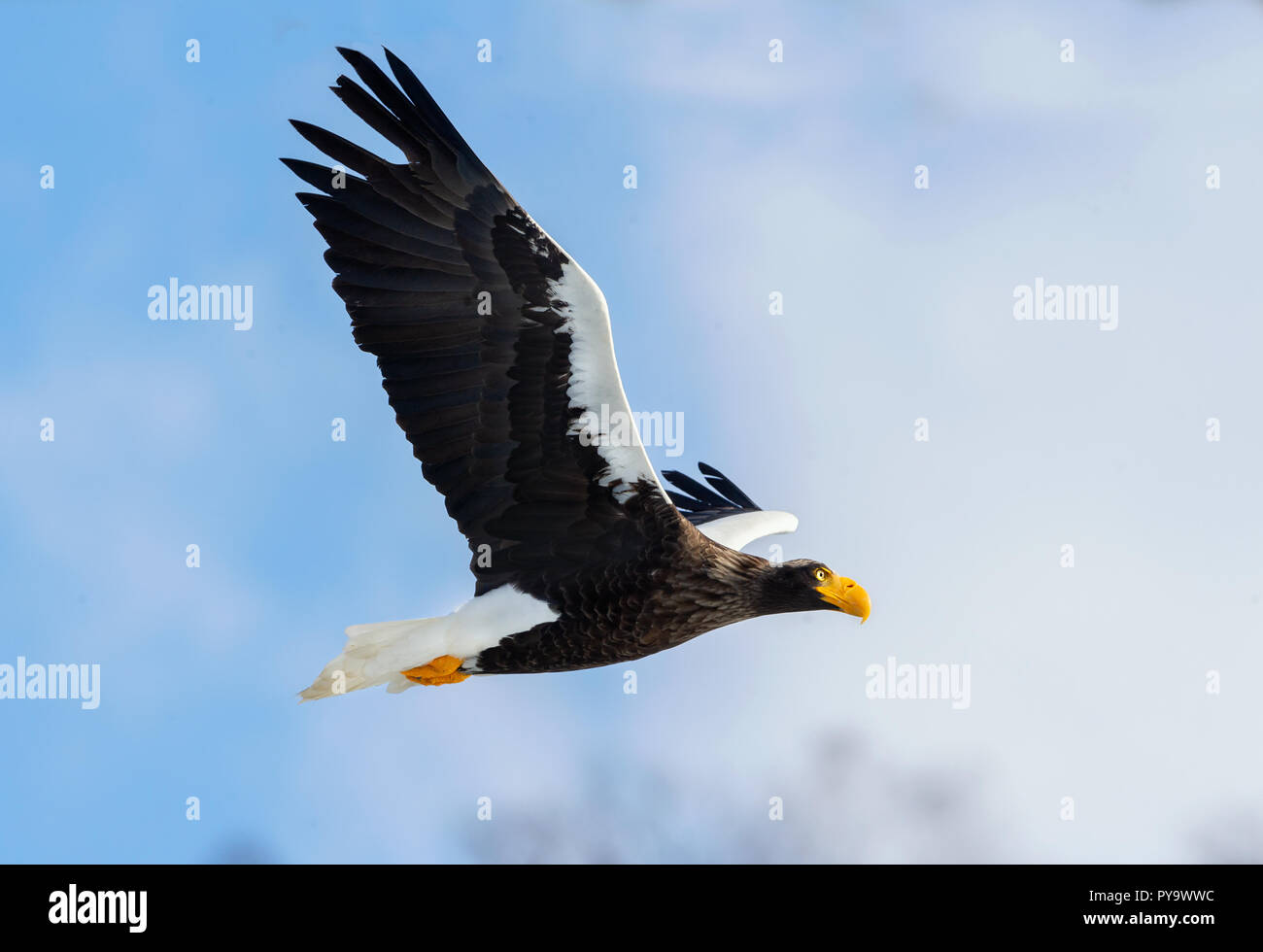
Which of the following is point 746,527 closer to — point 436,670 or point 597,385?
point 436,670

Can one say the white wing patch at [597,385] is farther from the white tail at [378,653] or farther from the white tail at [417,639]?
the white tail at [378,653]

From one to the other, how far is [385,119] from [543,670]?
4.38 metres

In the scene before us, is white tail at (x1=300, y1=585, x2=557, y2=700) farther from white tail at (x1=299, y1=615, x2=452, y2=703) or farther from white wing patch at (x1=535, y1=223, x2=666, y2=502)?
white wing patch at (x1=535, y1=223, x2=666, y2=502)

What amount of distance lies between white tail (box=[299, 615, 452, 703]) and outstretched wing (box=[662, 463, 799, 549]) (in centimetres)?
349

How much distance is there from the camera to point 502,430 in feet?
35.4

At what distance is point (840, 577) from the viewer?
38.6 ft

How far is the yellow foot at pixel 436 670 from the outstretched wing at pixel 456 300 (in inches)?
60.4

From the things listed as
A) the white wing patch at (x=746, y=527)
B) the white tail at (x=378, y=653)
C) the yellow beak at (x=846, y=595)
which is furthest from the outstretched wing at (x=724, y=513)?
the white tail at (x=378, y=653)

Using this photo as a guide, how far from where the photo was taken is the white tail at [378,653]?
11.2 m

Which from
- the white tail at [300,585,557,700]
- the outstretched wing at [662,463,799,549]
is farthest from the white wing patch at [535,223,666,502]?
the outstretched wing at [662,463,799,549]

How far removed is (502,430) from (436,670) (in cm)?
204

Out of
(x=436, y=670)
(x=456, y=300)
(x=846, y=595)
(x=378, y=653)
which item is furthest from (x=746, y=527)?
(x=456, y=300)

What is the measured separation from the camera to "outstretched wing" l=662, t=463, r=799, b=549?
1437 centimetres

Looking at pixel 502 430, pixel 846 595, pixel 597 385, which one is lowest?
pixel 846 595
